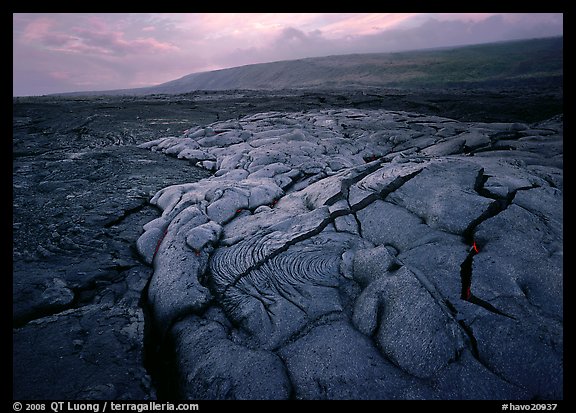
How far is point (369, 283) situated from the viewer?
2584 millimetres

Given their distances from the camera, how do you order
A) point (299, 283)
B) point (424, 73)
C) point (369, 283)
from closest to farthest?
1. point (369, 283)
2. point (299, 283)
3. point (424, 73)

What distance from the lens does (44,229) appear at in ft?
12.4

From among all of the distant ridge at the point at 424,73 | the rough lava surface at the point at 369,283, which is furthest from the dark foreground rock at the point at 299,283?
the distant ridge at the point at 424,73

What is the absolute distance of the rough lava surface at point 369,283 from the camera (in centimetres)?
197

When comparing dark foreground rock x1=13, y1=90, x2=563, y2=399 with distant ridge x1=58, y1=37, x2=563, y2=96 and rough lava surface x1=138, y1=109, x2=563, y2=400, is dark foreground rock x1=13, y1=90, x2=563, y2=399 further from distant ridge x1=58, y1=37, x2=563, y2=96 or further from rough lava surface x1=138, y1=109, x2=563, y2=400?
distant ridge x1=58, y1=37, x2=563, y2=96

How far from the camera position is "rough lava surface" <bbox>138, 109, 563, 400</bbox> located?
1973mm

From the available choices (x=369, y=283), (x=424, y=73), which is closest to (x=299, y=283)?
(x=369, y=283)

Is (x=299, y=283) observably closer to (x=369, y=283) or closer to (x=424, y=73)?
(x=369, y=283)

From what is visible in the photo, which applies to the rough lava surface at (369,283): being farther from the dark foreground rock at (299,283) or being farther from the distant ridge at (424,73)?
the distant ridge at (424,73)

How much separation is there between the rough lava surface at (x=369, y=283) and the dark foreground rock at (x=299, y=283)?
1 centimetres

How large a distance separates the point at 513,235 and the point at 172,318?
128 inches

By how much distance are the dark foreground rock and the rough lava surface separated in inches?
0.5

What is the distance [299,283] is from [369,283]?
642 millimetres
